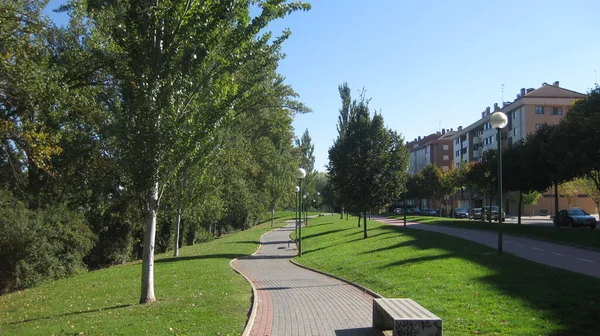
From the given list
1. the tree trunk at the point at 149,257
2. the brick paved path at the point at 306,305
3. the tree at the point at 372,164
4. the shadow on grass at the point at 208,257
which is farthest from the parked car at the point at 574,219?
the tree trunk at the point at 149,257

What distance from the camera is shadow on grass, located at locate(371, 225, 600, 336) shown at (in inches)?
280

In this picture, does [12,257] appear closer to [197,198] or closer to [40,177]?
[40,177]

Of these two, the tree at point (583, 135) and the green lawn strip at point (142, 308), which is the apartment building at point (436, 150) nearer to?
the tree at point (583, 135)

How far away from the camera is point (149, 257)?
10883 millimetres

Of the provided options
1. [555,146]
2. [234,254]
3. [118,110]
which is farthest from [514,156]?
[118,110]

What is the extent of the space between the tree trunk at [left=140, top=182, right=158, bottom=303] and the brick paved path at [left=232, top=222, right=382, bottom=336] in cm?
254

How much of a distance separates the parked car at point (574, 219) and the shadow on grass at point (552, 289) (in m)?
21.2

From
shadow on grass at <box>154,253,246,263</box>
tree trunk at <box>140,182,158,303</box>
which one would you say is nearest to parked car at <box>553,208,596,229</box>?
shadow on grass at <box>154,253,246,263</box>

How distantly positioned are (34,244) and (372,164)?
671 inches

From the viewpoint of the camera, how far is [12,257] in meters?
20.1

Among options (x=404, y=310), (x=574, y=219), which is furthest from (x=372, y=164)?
(x=404, y=310)

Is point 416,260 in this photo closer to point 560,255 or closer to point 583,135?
point 560,255

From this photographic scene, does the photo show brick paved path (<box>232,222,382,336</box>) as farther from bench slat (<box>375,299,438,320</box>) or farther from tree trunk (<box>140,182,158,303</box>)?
tree trunk (<box>140,182,158,303</box>)

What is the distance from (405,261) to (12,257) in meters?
16.6
